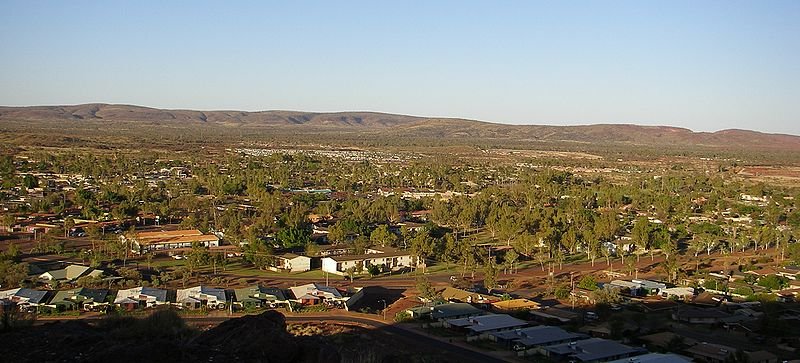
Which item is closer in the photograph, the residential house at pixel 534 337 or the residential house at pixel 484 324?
the residential house at pixel 534 337

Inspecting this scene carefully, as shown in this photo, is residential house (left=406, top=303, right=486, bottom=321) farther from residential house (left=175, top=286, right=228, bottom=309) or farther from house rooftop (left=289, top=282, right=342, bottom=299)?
residential house (left=175, top=286, right=228, bottom=309)

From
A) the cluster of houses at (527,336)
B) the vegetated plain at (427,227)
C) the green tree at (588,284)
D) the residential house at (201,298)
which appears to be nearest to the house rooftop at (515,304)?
the cluster of houses at (527,336)

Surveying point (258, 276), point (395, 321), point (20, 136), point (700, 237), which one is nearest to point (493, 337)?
point (395, 321)

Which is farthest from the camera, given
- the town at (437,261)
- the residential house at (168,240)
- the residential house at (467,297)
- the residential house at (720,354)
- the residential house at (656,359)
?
the residential house at (168,240)

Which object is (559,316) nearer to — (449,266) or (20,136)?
(449,266)

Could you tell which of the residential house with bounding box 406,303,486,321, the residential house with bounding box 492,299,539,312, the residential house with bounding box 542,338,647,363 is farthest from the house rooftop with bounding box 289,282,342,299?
the residential house with bounding box 542,338,647,363

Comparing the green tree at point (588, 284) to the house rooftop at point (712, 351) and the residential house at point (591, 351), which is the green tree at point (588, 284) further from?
the residential house at point (591, 351)

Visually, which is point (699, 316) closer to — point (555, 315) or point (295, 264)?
point (555, 315)
